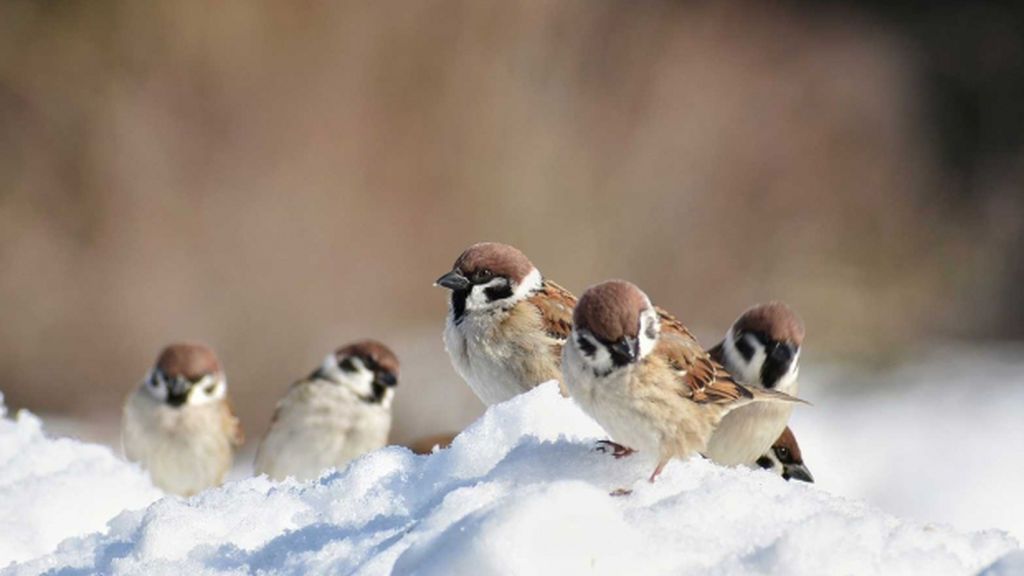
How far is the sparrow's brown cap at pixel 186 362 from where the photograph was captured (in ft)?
20.9

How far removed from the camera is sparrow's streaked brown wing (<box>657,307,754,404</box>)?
11.1 ft

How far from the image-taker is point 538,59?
36.5 ft

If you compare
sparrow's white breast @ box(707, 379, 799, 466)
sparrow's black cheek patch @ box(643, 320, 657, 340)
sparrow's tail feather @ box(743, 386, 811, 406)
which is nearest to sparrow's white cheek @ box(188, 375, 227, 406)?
sparrow's white breast @ box(707, 379, 799, 466)

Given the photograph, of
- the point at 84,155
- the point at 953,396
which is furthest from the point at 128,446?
the point at 953,396

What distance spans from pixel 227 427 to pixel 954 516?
343cm

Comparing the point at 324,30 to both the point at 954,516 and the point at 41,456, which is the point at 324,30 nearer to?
the point at 954,516

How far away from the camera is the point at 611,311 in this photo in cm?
320

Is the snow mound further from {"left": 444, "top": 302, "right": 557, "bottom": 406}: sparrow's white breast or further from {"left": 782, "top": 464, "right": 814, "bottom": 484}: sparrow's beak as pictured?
{"left": 782, "top": 464, "right": 814, "bottom": 484}: sparrow's beak

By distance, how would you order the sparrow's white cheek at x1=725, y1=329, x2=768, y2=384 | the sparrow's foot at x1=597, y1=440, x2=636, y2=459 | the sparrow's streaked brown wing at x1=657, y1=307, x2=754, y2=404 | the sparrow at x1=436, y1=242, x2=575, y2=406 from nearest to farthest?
the sparrow's foot at x1=597, y1=440, x2=636, y2=459, the sparrow's streaked brown wing at x1=657, y1=307, x2=754, y2=404, the sparrow at x1=436, y1=242, x2=575, y2=406, the sparrow's white cheek at x1=725, y1=329, x2=768, y2=384

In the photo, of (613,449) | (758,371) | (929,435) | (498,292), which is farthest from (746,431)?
(929,435)

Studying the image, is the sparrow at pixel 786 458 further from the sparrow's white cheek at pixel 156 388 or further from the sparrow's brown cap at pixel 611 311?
the sparrow's white cheek at pixel 156 388

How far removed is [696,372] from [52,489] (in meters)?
1.45

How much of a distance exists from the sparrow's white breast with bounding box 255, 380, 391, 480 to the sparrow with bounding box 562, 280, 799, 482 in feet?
10.4

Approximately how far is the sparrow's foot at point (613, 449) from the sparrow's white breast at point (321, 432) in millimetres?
3353
